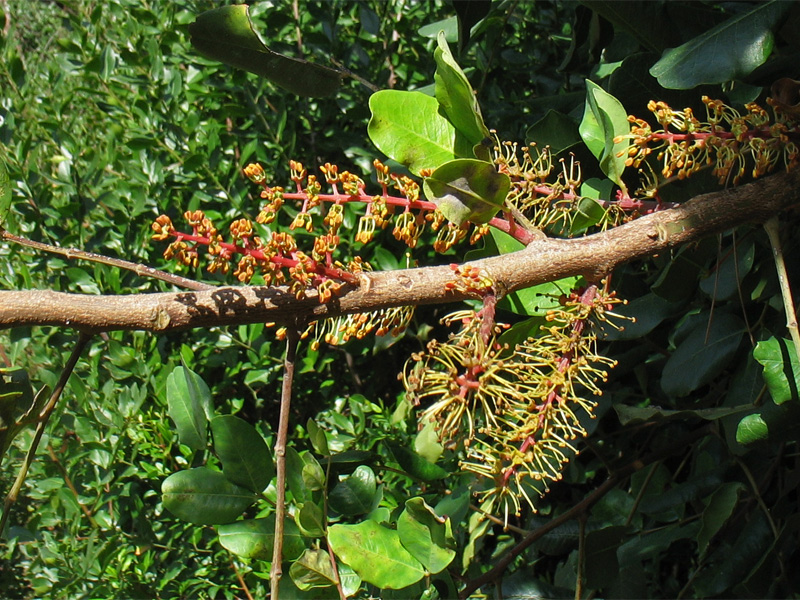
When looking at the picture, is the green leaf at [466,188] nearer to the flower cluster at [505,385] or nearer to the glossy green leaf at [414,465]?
the flower cluster at [505,385]

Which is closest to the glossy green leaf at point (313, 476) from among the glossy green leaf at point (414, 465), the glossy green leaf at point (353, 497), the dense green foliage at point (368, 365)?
the dense green foliage at point (368, 365)

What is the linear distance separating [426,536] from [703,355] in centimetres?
57

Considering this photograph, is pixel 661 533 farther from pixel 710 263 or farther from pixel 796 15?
pixel 796 15

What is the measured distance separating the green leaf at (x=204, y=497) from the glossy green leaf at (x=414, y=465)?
9.7 inches

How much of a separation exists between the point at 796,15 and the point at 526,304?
544mm

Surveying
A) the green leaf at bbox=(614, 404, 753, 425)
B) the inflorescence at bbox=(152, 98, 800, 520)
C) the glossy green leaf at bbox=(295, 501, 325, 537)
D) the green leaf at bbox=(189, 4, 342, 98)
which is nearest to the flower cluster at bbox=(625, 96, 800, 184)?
the inflorescence at bbox=(152, 98, 800, 520)

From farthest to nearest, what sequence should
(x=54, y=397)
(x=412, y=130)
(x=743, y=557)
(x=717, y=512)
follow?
(x=743, y=557) → (x=717, y=512) → (x=412, y=130) → (x=54, y=397)

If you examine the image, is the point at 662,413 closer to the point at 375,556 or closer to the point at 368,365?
the point at 375,556

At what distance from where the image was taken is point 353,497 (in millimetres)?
984

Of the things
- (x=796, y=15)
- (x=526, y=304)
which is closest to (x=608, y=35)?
(x=796, y=15)

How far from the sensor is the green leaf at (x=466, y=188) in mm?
728

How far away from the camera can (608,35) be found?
1.28 meters

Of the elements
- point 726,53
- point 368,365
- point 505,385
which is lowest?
point 368,365

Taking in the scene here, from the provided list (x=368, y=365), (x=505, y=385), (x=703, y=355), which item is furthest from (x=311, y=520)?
(x=368, y=365)
